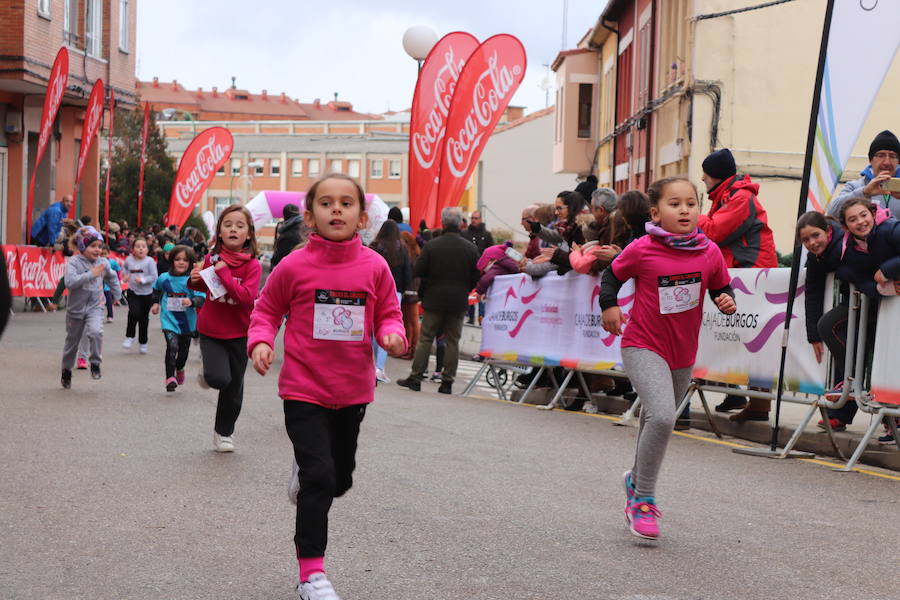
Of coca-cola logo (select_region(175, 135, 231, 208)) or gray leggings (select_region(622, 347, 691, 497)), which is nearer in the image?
gray leggings (select_region(622, 347, 691, 497))

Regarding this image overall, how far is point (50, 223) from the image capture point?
2606 cm

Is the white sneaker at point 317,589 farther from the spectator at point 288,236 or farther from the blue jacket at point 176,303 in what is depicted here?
the spectator at point 288,236

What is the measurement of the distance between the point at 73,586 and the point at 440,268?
9996 millimetres

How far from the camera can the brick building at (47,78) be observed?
1070 inches

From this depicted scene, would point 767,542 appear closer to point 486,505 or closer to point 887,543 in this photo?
point 887,543

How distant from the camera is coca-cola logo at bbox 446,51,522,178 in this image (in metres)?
19.5

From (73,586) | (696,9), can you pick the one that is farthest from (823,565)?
(696,9)

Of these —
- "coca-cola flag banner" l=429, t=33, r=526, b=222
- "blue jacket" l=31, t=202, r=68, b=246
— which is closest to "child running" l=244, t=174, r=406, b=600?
"coca-cola flag banner" l=429, t=33, r=526, b=222

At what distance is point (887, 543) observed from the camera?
6473mm

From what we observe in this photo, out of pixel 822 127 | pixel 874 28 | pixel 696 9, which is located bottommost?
pixel 822 127

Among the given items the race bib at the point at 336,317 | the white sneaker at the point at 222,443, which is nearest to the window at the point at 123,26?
the white sneaker at the point at 222,443

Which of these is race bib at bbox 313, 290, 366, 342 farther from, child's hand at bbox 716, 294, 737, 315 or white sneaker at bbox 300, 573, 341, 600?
child's hand at bbox 716, 294, 737, 315

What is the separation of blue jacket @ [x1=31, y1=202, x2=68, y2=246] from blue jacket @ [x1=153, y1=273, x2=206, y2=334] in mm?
13106

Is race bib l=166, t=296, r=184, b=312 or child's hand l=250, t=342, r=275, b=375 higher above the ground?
child's hand l=250, t=342, r=275, b=375
